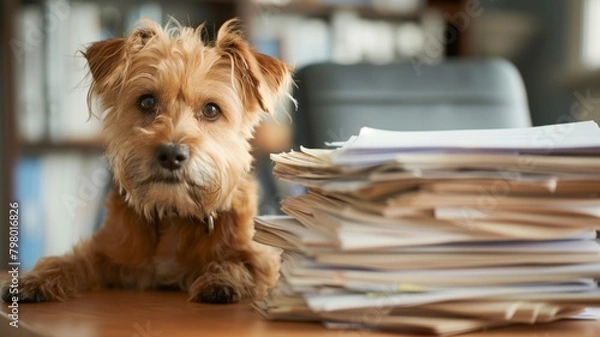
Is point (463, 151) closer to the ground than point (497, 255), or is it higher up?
higher up

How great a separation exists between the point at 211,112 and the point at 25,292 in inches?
18.5

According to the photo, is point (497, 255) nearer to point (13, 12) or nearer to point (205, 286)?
point (205, 286)

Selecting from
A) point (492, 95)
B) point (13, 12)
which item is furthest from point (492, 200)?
point (13, 12)

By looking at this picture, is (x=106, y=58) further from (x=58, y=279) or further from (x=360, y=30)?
(x=360, y=30)

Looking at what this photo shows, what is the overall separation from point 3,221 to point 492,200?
9.82 feet

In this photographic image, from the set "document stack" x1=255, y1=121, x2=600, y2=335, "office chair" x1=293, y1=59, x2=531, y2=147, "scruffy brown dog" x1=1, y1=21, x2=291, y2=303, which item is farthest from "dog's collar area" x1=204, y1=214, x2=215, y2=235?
"office chair" x1=293, y1=59, x2=531, y2=147

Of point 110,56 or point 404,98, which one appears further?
point 404,98

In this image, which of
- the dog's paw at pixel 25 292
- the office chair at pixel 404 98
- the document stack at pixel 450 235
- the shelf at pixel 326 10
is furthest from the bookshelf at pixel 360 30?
the document stack at pixel 450 235

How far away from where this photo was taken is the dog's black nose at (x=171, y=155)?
4.03 feet

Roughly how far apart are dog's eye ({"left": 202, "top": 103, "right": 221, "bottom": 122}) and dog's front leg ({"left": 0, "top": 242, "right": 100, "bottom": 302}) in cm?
30

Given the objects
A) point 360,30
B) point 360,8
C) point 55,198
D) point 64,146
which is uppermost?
point 360,8

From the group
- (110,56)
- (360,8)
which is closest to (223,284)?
(110,56)

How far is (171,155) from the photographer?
123 cm

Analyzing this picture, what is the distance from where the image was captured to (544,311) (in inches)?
32.9
